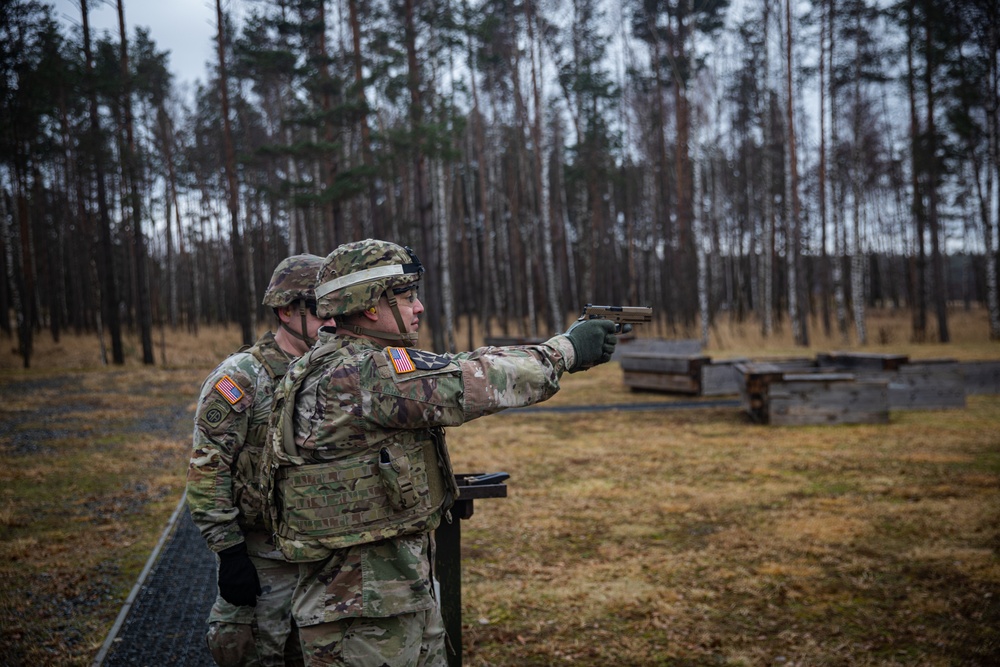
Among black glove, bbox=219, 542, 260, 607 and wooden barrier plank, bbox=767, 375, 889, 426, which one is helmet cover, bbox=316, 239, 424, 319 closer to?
black glove, bbox=219, 542, 260, 607

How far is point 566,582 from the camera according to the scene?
4.29m

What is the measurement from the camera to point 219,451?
8.37 ft

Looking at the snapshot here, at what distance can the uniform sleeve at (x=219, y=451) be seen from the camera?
8.17ft

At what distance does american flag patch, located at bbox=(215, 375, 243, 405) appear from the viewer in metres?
2.59

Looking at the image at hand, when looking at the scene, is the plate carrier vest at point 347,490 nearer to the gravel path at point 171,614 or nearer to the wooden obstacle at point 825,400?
the gravel path at point 171,614

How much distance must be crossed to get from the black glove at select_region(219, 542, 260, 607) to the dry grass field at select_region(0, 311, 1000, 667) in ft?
4.52

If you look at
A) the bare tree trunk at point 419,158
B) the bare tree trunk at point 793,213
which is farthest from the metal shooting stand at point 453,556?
the bare tree trunk at point 793,213

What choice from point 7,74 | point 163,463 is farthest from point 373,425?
point 7,74

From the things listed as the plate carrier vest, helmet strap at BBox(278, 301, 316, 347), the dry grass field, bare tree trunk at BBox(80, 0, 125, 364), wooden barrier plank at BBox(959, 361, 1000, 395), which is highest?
bare tree trunk at BBox(80, 0, 125, 364)

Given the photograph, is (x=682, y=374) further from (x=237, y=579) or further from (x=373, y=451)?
(x=373, y=451)

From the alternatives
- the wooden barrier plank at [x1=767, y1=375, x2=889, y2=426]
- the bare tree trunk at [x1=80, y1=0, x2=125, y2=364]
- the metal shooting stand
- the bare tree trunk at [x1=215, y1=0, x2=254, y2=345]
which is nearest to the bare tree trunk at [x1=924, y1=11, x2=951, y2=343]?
the wooden barrier plank at [x1=767, y1=375, x2=889, y2=426]

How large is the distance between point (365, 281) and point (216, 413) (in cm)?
88

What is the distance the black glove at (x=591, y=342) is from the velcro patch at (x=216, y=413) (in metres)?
1.32

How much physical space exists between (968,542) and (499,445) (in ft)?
16.3
